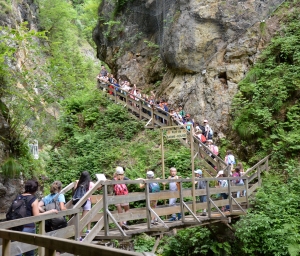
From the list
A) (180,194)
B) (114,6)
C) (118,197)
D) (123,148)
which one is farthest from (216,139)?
(114,6)

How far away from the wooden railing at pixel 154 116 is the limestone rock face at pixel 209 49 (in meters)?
1.94

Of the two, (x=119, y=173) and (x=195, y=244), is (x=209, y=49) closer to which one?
(x=195, y=244)

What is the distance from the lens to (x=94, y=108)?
71.9ft

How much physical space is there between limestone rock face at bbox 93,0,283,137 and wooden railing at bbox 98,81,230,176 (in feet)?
6.36

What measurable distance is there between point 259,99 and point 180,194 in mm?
9512

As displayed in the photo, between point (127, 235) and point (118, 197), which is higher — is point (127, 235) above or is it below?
below

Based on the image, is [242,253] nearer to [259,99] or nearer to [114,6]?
[259,99]

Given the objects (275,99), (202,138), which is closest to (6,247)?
(202,138)

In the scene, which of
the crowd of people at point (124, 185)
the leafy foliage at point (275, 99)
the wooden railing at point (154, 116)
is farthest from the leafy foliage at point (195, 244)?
the leafy foliage at point (275, 99)

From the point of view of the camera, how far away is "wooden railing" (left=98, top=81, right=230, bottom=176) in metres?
15.4

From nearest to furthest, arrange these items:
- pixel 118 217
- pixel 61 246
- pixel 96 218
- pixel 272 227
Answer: pixel 61 246, pixel 118 217, pixel 96 218, pixel 272 227

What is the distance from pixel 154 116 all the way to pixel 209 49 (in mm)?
5157

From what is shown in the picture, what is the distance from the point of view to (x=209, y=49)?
20.8 metres

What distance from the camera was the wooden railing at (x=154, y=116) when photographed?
50.6ft
